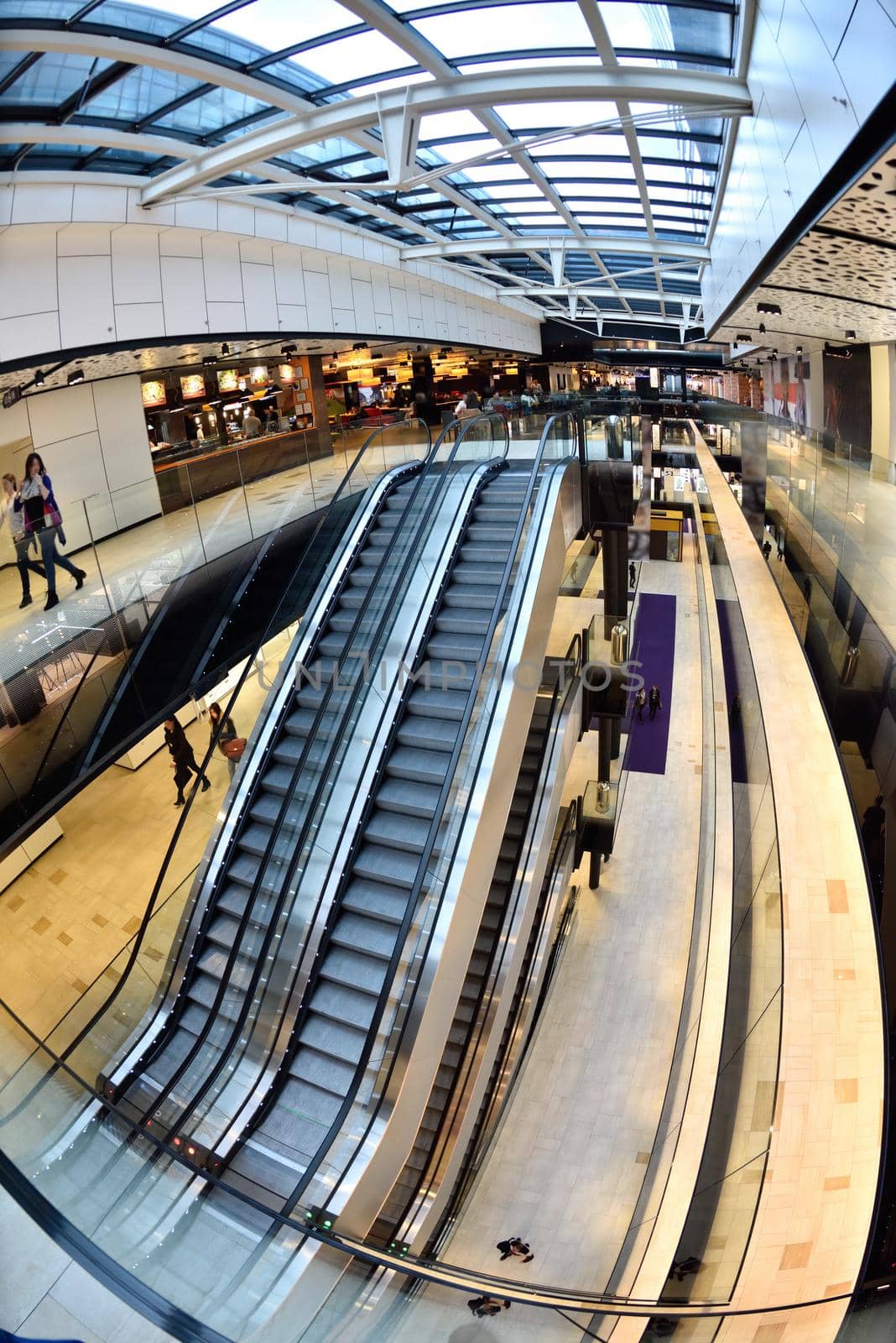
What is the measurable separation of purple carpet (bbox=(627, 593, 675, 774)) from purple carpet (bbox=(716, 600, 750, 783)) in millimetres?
1617

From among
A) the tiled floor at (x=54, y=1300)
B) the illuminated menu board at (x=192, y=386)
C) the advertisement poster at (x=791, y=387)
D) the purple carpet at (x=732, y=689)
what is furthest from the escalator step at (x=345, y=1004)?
the advertisement poster at (x=791, y=387)

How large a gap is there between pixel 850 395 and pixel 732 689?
541 cm

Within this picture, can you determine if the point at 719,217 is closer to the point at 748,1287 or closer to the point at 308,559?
the point at 308,559

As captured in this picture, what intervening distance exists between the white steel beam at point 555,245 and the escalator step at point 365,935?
14.3m

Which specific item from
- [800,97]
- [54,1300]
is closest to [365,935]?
[54,1300]

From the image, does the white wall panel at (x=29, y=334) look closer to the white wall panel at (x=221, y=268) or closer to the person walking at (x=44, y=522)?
the person walking at (x=44, y=522)

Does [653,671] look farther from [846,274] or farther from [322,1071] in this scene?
[322,1071]

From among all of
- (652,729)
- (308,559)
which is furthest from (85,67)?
(652,729)

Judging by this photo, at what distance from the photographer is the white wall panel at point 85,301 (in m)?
8.73

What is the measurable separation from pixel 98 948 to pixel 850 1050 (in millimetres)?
8281

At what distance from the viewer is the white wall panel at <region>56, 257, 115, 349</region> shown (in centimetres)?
873

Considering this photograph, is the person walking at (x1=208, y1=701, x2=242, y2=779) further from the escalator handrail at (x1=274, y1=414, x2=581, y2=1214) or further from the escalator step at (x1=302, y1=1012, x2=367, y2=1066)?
the escalator step at (x1=302, y1=1012, x2=367, y2=1066)

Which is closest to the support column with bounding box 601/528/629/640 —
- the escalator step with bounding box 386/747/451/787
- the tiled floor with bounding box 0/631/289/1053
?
the tiled floor with bounding box 0/631/289/1053

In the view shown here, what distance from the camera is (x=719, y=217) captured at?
11.3m
